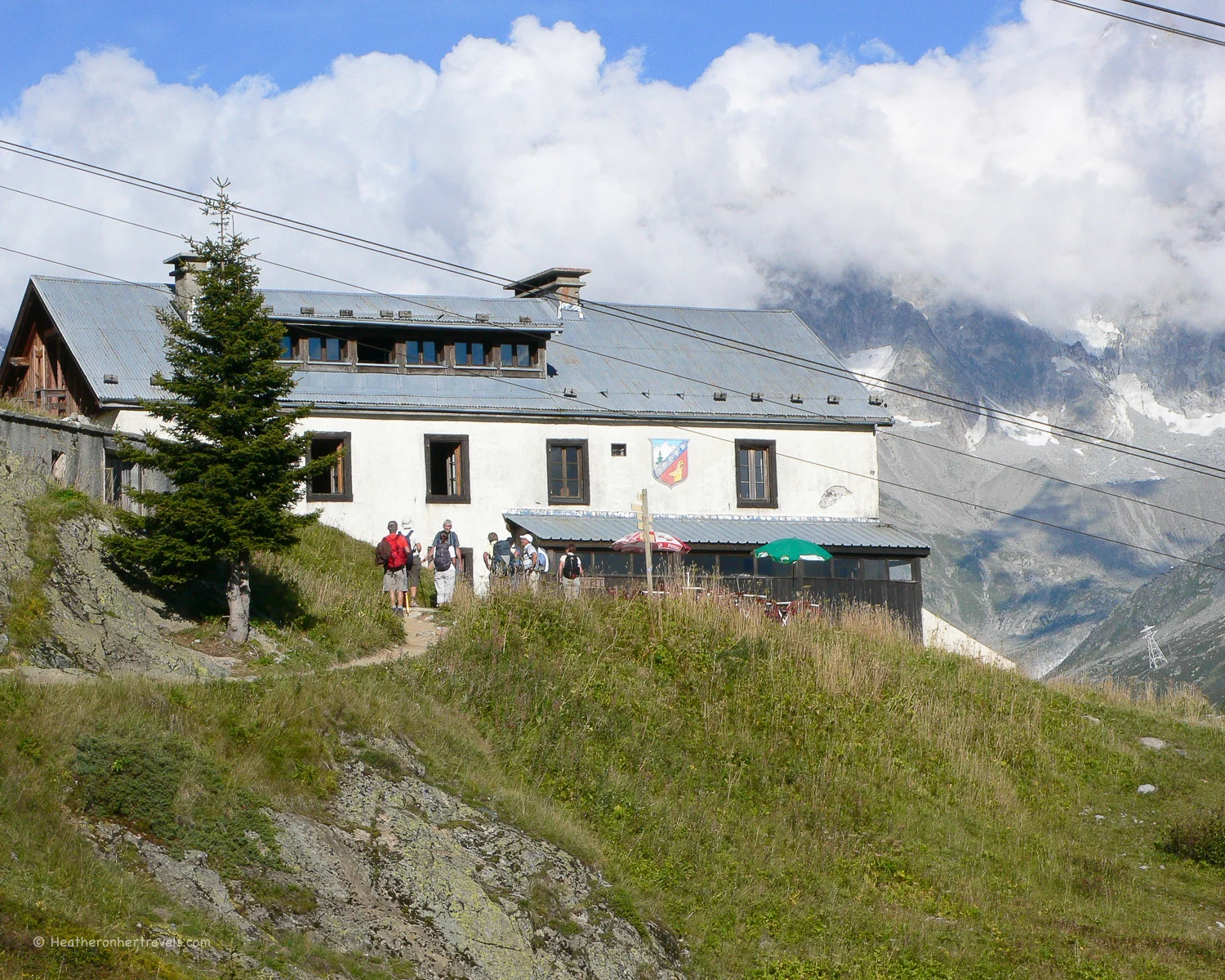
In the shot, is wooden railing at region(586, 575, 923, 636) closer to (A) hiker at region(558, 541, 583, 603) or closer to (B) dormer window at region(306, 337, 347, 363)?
(A) hiker at region(558, 541, 583, 603)

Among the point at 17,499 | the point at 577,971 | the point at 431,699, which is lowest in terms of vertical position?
the point at 577,971

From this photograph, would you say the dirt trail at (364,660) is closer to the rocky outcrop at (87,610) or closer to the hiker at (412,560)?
the rocky outcrop at (87,610)

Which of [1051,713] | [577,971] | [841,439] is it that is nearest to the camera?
[577,971]

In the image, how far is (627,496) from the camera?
39125 millimetres

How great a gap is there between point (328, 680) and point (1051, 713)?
13.9 metres

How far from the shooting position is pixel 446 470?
38094 millimetres

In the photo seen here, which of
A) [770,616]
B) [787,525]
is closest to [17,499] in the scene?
[770,616]

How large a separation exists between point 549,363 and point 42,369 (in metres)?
13.2

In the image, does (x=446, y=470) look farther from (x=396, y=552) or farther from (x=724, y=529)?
(x=396, y=552)

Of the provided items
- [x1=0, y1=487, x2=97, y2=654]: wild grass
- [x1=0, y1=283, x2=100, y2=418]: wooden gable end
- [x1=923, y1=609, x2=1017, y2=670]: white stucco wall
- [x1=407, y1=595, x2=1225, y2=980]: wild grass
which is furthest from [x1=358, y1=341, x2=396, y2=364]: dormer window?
[x1=0, y1=487, x2=97, y2=654]: wild grass

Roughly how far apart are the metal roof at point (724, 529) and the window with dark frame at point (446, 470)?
128cm

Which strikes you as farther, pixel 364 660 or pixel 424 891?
pixel 364 660

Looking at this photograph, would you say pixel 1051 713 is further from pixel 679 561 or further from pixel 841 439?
pixel 841 439

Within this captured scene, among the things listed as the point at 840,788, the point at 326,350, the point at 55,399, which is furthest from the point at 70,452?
the point at 326,350
